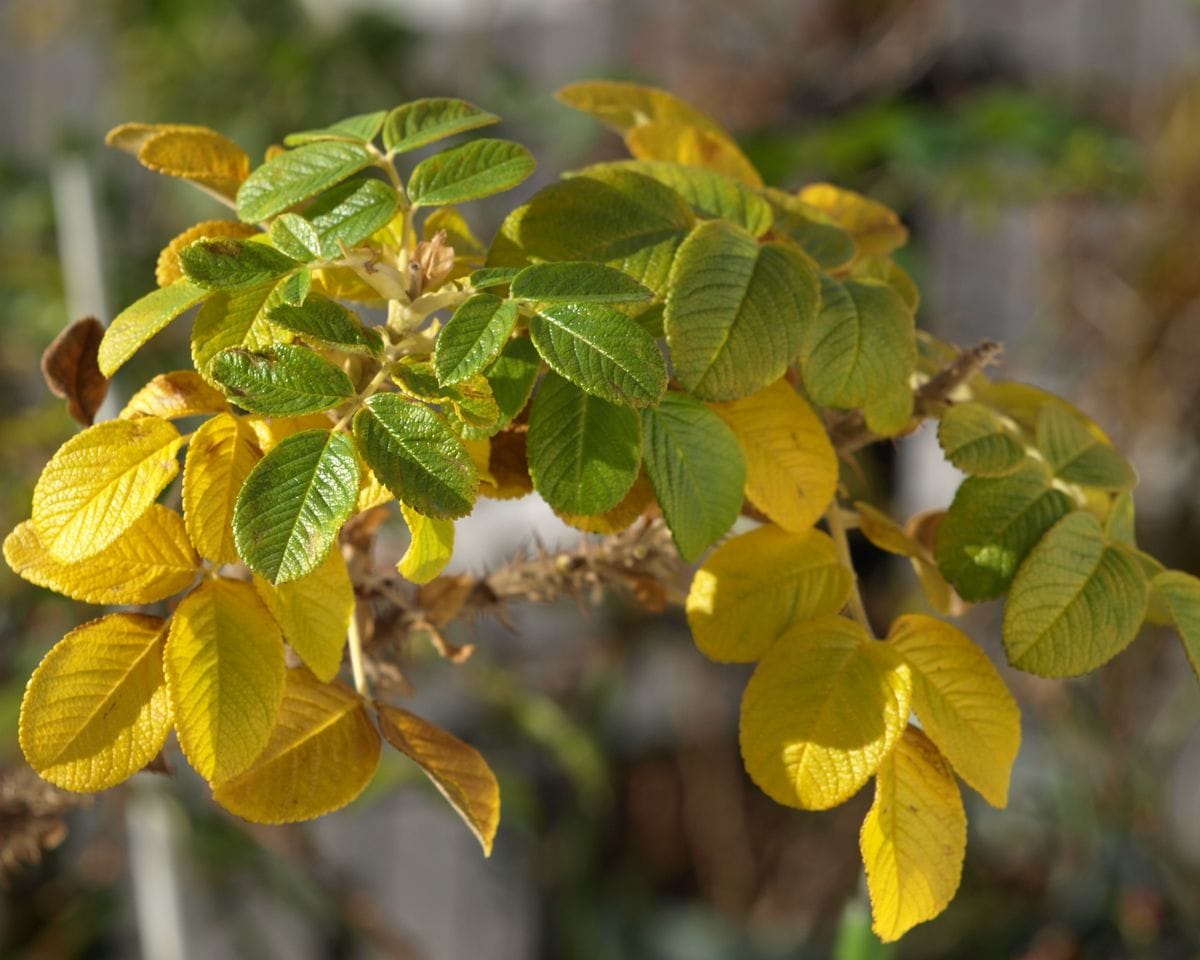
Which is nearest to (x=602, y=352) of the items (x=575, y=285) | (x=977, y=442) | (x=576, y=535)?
(x=575, y=285)

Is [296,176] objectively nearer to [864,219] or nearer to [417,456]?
[417,456]

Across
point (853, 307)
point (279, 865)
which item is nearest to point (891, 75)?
point (279, 865)

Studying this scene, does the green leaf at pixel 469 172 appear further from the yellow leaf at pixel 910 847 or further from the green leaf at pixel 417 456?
the yellow leaf at pixel 910 847

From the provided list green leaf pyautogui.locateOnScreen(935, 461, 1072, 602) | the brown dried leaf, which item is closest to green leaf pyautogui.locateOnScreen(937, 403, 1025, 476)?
green leaf pyautogui.locateOnScreen(935, 461, 1072, 602)

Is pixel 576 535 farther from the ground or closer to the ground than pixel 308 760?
closer to the ground

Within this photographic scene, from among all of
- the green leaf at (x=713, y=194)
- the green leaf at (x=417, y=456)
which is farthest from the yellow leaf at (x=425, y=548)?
the green leaf at (x=713, y=194)

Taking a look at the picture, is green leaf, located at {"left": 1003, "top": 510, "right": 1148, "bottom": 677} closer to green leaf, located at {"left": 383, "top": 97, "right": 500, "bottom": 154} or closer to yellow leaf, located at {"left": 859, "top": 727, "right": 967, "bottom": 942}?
yellow leaf, located at {"left": 859, "top": 727, "right": 967, "bottom": 942}

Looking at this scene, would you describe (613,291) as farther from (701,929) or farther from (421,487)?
(701,929)
